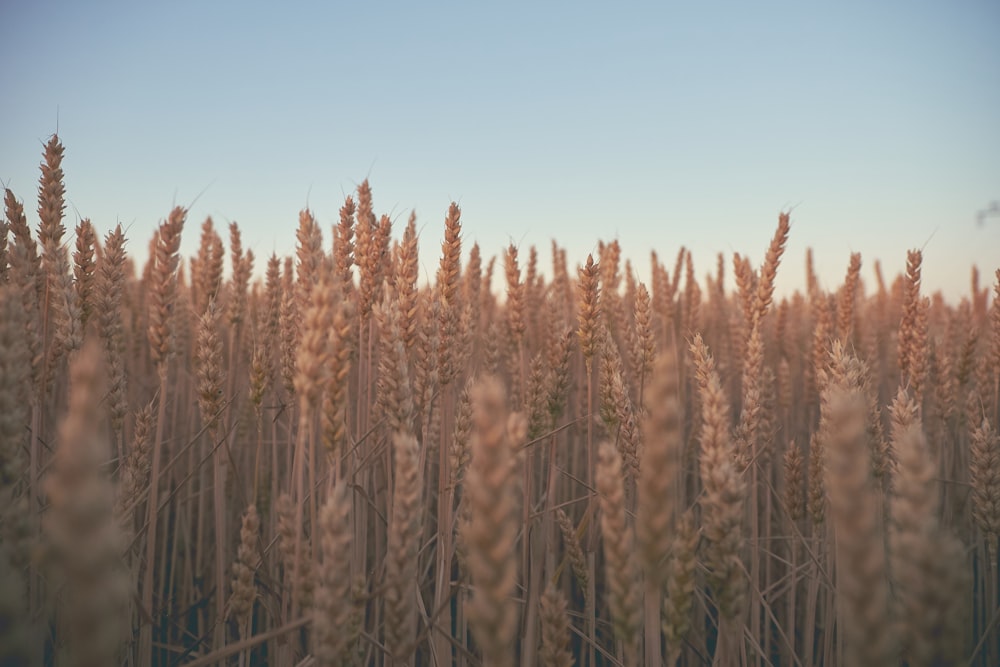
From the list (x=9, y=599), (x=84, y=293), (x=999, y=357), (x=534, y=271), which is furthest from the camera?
(x=534, y=271)

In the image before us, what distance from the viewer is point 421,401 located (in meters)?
2.17

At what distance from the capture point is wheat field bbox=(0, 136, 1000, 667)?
883 mm

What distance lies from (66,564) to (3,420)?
0.73 m

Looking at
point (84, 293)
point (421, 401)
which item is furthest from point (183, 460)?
point (421, 401)

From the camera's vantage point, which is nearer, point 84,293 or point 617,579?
point 617,579

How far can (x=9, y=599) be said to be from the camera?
842mm

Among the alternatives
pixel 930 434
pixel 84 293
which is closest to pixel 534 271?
pixel 930 434

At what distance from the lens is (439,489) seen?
2057 millimetres

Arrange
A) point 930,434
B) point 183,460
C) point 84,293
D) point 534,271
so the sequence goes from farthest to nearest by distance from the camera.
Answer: point 534,271, point 183,460, point 930,434, point 84,293

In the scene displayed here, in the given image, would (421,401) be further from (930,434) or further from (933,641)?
(930,434)

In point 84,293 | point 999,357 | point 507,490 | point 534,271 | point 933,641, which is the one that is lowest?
point 933,641

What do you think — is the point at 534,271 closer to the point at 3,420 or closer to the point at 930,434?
the point at 930,434

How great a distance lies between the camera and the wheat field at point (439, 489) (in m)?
0.88

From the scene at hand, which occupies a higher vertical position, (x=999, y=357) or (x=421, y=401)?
(x=999, y=357)
